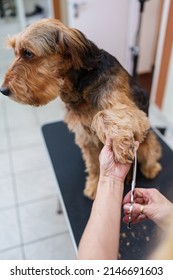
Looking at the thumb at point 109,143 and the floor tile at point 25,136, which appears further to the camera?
the floor tile at point 25,136

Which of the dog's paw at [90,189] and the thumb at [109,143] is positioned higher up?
the thumb at [109,143]

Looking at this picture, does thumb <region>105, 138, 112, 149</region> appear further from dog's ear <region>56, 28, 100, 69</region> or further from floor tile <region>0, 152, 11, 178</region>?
floor tile <region>0, 152, 11, 178</region>

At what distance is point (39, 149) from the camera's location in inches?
89.4

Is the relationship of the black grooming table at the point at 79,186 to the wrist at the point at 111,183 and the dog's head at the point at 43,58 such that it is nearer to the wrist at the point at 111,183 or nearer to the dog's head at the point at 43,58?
the wrist at the point at 111,183

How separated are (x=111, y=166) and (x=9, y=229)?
112cm

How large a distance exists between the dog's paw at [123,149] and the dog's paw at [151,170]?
0.33 metres

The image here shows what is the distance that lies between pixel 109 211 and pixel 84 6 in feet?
4.05

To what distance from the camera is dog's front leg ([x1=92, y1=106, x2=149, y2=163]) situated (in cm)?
81

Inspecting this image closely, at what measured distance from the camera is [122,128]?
2.78 ft

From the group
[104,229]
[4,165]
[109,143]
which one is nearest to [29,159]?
[4,165]

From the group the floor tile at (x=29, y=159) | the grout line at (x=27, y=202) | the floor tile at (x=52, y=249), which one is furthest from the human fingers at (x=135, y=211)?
the floor tile at (x=29, y=159)

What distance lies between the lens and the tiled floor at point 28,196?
5.15ft

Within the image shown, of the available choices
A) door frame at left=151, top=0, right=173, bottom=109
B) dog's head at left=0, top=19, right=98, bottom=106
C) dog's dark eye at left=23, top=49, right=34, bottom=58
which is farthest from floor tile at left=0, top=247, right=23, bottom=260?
door frame at left=151, top=0, right=173, bottom=109
